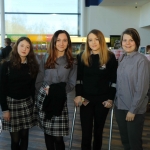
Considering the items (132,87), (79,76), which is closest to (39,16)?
(79,76)

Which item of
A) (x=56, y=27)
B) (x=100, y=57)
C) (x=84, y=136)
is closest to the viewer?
(x=100, y=57)

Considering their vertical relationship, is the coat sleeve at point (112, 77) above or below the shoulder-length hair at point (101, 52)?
below

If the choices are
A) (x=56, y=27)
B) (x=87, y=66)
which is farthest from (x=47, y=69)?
(x=56, y=27)

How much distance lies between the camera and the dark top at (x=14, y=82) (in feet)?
8.61

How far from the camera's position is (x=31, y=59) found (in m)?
2.79

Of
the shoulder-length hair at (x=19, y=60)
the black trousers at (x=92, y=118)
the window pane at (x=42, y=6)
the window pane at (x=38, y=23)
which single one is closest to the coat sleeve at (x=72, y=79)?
the black trousers at (x=92, y=118)

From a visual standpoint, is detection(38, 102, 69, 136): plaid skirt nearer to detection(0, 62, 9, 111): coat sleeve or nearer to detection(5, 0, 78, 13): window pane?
detection(0, 62, 9, 111): coat sleeve

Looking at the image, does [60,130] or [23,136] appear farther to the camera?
[23,136]

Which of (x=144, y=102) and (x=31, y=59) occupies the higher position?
(x=31, y=59)

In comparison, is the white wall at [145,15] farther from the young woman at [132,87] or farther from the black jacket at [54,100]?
the black jacket at [54,100]

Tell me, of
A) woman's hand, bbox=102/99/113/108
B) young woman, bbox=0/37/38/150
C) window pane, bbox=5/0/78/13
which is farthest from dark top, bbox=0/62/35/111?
window pane, bbox=5/0/78/13

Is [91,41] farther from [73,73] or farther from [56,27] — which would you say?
[56,27]

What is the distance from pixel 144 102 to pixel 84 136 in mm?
843

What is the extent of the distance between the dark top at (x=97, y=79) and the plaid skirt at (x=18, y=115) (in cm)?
67
